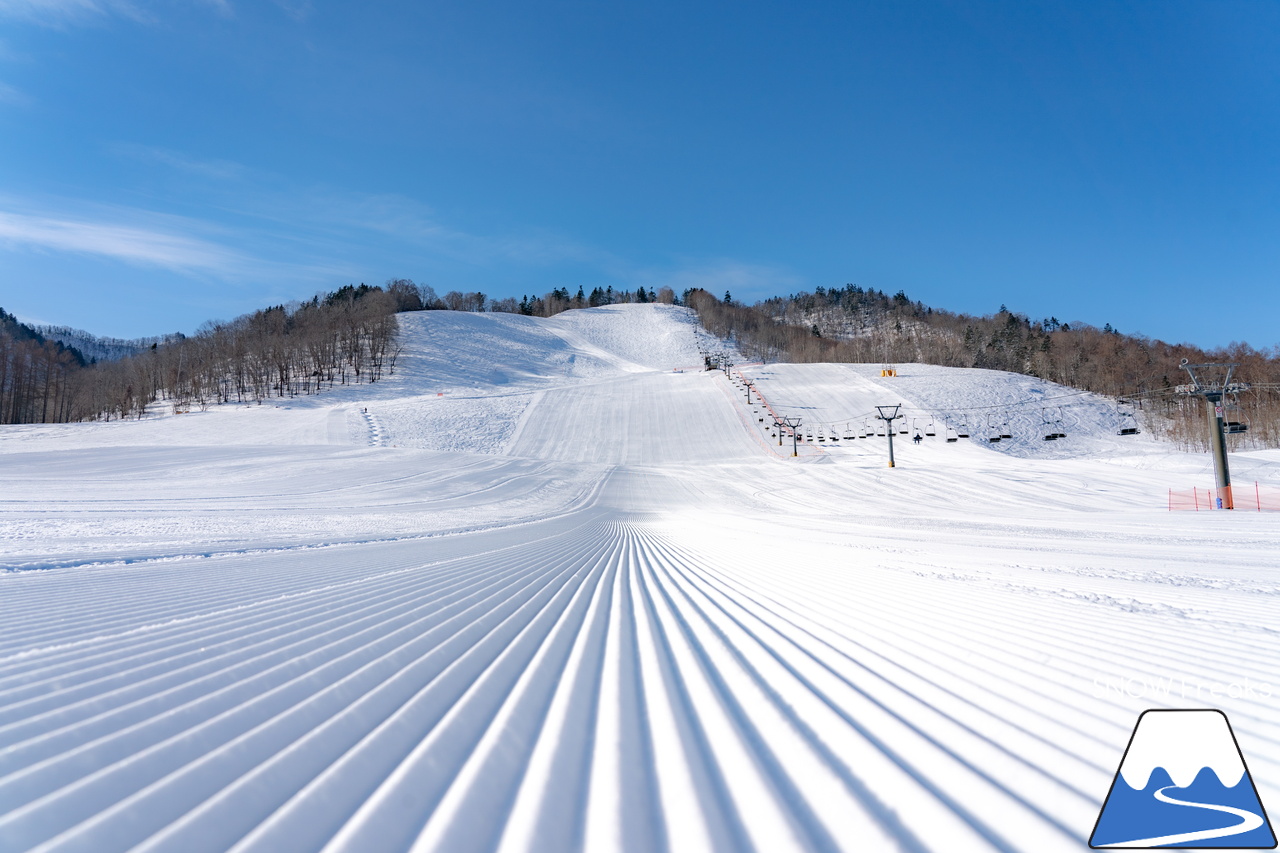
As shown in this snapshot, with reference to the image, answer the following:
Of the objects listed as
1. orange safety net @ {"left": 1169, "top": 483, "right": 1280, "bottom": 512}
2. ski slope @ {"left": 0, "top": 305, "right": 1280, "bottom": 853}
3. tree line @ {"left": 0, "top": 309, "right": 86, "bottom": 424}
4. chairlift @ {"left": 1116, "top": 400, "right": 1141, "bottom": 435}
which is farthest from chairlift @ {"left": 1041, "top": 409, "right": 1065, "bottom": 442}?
tree line @ {"left": 0, "top": 309, "right": 86, "bottom": 424}

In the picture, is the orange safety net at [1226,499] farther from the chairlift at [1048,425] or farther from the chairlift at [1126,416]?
the chairlift at [1126,416]

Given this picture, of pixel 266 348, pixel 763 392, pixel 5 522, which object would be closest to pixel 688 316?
pixel 763 392

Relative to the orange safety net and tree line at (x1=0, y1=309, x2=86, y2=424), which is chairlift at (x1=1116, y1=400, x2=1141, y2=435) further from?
tree line at (x1=0, y1=309, x2=86, y2=424)

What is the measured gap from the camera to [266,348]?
61906mm

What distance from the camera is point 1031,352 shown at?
80.9 m

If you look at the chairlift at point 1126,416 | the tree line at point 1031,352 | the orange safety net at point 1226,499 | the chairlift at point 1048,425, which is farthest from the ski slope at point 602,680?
the chairlift at point 1126,416

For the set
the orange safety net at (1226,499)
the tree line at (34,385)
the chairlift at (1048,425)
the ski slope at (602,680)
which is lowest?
the orange safety net at (1226,499)

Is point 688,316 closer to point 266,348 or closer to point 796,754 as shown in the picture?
point 266,348

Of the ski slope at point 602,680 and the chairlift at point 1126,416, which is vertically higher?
the chairlift at point 1126,416

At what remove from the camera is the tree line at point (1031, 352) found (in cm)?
4956

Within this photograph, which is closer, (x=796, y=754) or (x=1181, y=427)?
(x=796, y=754)

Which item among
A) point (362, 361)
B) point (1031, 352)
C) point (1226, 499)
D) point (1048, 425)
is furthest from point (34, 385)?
point (1031, 352)

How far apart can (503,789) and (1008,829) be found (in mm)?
1592

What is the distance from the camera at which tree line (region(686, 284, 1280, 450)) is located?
49.6m
